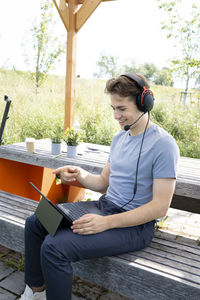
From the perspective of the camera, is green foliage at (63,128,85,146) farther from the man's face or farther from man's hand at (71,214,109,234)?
man's hand at (71,214,109,234)

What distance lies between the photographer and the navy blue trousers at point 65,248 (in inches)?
53.5

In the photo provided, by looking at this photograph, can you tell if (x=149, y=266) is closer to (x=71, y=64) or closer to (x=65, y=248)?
(x=65, y=248)

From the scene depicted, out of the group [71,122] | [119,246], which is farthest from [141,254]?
[71,122]

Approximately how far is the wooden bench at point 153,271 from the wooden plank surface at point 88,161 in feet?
1.44

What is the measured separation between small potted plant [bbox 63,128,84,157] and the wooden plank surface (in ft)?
0.23

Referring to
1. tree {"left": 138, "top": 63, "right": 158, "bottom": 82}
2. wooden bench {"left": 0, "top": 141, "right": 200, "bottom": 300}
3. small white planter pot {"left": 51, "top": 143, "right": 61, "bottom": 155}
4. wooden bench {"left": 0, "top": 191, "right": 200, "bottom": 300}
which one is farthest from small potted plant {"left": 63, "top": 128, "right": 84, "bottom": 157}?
tree {"left": 138, "top": 63, "right": 158, "bottom": 82}

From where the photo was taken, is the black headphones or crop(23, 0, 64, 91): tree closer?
the black headphones

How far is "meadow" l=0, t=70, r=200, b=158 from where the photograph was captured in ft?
18.3

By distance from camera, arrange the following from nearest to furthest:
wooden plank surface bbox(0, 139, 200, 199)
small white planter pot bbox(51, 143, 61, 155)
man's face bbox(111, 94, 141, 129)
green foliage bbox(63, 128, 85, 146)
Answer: man's face bbox(111, 94, 141, 129) < wooden plank surface bbox(0, 139, 200, 199) < green foliage bbox(63, 128, 85, 146) < small white planter pot bbox(51, 143, 61, 155)

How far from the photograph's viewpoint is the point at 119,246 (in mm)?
1486

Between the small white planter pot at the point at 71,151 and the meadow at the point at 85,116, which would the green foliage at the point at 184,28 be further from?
the small white planter pot at the point at 71,151

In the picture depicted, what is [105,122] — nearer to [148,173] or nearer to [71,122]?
[71,122]

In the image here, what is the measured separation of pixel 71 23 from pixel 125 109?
2460 millimetres

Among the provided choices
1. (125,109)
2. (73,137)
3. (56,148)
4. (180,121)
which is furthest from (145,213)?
(180,121)
